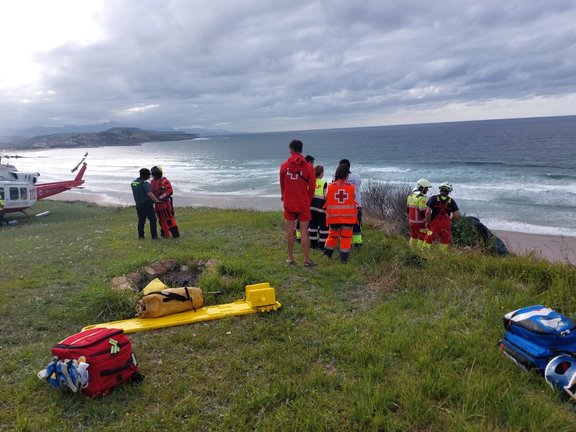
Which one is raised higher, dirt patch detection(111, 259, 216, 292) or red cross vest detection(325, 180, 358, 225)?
red cross vest detection(325, 180, 358, 225)

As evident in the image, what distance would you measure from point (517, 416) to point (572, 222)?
2323 cm

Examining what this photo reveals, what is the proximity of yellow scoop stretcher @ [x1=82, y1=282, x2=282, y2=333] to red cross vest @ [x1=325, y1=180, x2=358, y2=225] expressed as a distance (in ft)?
8.04

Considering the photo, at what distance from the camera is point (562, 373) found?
11.4 feet

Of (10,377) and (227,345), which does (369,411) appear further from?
(10,377)

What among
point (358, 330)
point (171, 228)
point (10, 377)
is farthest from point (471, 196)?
point (10, 377)

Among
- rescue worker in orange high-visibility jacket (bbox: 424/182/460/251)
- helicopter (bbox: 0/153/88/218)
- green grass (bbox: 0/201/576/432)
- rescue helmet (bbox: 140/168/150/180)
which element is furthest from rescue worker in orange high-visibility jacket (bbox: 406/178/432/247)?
helicopter (bbox: 0/153/88/218)

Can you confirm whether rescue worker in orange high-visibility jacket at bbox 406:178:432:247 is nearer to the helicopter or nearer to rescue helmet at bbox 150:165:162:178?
rescue helmet at bbox 150:165:162:178

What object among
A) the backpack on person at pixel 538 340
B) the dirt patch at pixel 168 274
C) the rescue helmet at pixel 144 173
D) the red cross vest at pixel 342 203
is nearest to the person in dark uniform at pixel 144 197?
the rescue helmet at pixel 144 173

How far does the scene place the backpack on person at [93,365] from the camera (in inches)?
141

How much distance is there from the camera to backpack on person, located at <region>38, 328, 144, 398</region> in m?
3.58

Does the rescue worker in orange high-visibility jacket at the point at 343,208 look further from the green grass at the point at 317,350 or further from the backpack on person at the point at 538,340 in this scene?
the backpack on person at the point at 538,340

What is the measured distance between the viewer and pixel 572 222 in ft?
71.3

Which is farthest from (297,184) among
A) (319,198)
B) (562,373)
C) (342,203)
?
(562,373)

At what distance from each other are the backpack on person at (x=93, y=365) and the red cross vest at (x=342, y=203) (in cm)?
450
